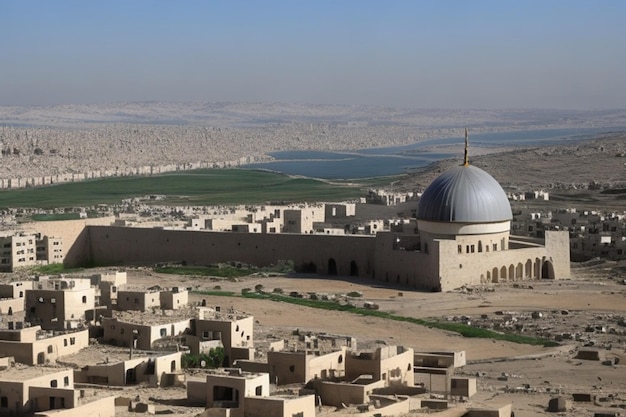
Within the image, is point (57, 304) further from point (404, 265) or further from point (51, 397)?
point (404, 265)

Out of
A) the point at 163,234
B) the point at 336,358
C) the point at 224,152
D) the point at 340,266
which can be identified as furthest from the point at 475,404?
the point at 224,152

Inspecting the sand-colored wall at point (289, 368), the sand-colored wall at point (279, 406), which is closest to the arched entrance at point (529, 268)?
the sand-colored wall at point (289, 368)

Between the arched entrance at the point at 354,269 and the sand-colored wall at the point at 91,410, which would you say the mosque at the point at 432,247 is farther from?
the sand-colored wall at the point at 91,410

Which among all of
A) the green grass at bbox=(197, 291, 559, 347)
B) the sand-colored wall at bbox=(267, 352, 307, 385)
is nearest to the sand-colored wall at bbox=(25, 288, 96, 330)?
the sand-colored wall at bbox=(267, 352, 307, 385)

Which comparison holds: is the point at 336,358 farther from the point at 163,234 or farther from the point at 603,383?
the point at 163,234

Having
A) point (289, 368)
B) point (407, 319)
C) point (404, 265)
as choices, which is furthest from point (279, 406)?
point (404, 265)

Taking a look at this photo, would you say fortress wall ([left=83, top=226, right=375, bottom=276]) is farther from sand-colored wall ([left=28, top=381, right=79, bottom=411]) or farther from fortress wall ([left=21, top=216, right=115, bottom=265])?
sand-colored wall ([left=28, top=381, right=79, bottom=411])

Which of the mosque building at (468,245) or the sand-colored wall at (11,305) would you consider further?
the mosque building at (468,245)
